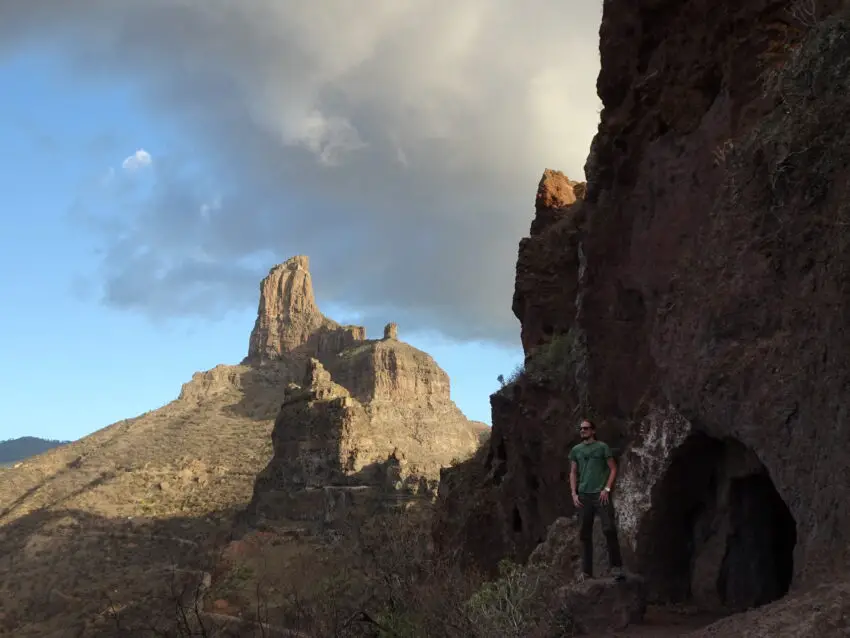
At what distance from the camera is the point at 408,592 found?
10273 millimetres

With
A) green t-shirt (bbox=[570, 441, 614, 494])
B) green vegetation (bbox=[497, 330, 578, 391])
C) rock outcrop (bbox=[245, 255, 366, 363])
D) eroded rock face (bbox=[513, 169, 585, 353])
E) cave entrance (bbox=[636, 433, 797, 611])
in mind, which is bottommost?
cave entrance (bbox=[636, 433, 797, 611])

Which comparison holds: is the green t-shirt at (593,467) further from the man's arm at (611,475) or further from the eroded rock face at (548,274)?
the eroded rock face at (548,274)

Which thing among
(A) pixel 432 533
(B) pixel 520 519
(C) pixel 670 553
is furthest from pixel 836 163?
(A) pixel 432 533

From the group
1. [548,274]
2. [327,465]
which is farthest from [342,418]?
[548,274]

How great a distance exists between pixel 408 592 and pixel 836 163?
26.0 ft

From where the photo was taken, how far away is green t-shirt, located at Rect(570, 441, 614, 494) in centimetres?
855

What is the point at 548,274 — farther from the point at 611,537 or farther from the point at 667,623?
the point at 667,623

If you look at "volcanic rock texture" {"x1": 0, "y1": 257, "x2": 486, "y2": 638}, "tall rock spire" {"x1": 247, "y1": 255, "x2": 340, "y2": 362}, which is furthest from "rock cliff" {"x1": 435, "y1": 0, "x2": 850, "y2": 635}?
"tall rock spire" {"x1": 247, "y1": 255, "x2": 340, "y2": 362}

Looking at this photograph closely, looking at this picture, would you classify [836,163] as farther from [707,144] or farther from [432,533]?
[432,533]

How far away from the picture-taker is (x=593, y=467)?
8570 millimetres

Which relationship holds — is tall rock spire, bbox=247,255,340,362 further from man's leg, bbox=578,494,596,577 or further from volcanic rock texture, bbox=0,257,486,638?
man's leg, bbox=578,494,596,577

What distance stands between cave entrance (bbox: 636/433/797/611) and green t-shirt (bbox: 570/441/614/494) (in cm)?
200

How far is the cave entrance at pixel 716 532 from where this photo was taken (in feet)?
30.1

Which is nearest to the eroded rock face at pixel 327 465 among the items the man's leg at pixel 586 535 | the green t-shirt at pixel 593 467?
the man's leg at pixel 586 535
